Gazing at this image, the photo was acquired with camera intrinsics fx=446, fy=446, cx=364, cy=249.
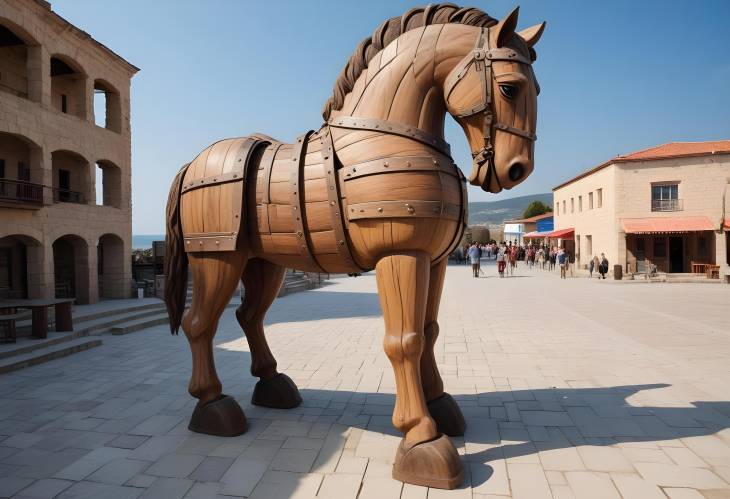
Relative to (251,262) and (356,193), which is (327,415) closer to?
(251,262)

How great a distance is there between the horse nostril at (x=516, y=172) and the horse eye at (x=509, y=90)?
41 centimetres

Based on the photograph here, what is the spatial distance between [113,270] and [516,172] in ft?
48.1

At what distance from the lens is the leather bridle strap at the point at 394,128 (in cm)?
287

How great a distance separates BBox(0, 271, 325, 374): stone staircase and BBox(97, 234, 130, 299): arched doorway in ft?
7.58

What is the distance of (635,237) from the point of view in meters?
22.7

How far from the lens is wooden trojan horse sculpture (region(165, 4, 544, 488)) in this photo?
2.74m

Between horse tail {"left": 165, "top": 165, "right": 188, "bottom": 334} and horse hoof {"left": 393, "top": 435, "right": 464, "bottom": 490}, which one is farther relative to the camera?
horse tail {"left": 165, "top": 165, "right": 188, "bottom": 334}

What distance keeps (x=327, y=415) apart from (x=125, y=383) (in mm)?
2667

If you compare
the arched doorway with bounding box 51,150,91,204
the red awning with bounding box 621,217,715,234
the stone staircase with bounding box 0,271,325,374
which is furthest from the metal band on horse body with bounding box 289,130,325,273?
the red awning with bounding box 621,217,715,234

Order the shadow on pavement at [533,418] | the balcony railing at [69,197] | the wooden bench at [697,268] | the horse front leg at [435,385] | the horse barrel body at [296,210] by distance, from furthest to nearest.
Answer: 1. the wooden bench at [697,268]
2. the balcony railing at [69,197]
3. the horse front leg at [435,385]
4. the shadow on pavement at [533,418]
5. the horse barrel body at [296,210]

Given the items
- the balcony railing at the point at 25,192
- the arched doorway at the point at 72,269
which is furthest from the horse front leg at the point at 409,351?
the arched doorway at the point at 72,269

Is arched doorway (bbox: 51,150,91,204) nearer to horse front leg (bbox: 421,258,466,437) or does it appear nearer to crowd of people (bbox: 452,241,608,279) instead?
horse front leg (bbox: 421,258,466,437)

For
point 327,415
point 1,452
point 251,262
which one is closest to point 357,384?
point 327,415

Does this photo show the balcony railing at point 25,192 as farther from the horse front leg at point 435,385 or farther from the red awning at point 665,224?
the red awning at point 665,224
